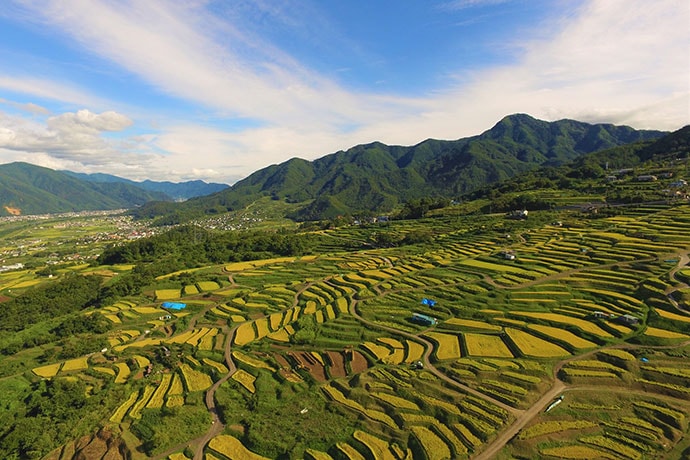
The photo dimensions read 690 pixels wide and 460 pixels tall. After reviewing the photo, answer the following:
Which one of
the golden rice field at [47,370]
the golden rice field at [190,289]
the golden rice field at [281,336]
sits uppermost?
the golden rice field at [281,336]

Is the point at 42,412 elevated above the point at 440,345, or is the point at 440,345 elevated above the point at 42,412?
the point at 440,345

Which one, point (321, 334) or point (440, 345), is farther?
point (321, 334)

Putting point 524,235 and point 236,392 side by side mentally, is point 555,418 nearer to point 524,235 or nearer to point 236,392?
point 236,392

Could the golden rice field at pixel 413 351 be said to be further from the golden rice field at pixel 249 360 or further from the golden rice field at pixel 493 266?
the golden rice field at pixel 493 266

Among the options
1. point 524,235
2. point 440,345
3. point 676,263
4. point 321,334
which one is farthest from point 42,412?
point 524,235

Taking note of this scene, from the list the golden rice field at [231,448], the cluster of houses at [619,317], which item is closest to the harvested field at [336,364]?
the golden rice field at [231,448]

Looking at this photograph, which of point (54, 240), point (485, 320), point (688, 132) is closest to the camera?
point (485, 320)

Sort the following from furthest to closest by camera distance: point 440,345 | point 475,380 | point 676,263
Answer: point 676,263
point 440,345
point 475,380
